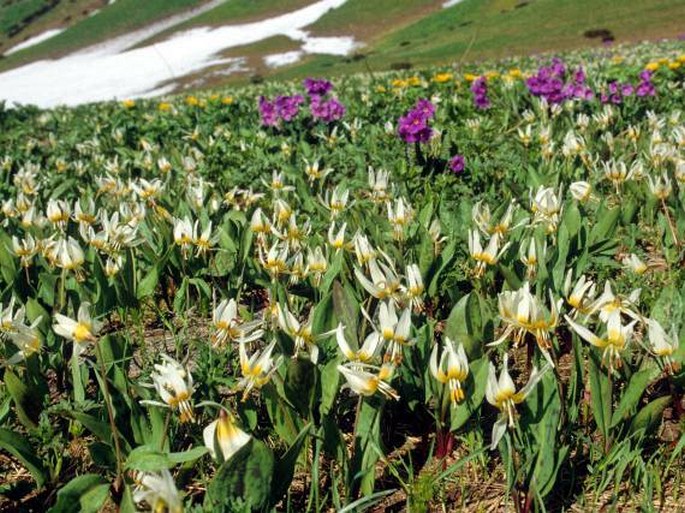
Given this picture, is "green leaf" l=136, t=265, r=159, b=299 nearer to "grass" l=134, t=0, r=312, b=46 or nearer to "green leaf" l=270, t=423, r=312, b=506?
"green leaf" l=270, t=423, r=312, b=506

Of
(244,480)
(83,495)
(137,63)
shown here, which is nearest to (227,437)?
(244,480)

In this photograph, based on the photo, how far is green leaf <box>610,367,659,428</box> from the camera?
2062 mm

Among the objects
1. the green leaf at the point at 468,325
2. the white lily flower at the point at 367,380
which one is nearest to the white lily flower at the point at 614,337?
the green leaf at the point at 468,325

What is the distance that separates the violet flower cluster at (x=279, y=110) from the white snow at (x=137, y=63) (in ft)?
104

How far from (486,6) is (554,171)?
51.3 metres

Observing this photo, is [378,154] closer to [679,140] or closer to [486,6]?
[679,140]

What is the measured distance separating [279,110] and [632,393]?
5908mm

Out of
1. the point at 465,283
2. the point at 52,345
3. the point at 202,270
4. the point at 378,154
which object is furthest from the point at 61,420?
the point at 378,154

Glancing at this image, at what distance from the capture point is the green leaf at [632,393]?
2.06 metres

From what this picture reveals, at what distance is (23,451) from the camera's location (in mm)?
2125

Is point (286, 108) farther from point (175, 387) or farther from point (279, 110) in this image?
point (175, 387)

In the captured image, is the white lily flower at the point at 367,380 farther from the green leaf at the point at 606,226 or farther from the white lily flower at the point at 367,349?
the green leaf at the point at 606,226

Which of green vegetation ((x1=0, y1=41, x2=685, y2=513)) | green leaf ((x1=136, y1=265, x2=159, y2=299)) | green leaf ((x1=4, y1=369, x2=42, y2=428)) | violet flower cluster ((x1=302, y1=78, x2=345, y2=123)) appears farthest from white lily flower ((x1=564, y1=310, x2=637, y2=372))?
violet flower cluster ((x1=302, y1=78, x2=345, y2=123))

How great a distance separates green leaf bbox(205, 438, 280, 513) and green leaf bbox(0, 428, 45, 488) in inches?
28.8
